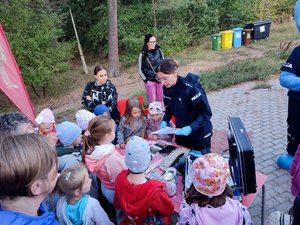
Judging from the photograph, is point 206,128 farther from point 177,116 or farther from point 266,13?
point 266,13

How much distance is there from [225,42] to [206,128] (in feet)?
36.4

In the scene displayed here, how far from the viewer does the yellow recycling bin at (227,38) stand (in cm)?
1355

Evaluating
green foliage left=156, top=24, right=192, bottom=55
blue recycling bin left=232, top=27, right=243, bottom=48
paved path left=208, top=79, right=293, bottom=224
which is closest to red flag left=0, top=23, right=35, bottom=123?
paved path left=208, top=79, right=293, bottom=224

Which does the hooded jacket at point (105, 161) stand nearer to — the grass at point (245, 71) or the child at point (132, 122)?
the child at point (132, 122)

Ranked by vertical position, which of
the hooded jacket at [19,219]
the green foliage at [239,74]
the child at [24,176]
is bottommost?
the green foliage at [239,74]

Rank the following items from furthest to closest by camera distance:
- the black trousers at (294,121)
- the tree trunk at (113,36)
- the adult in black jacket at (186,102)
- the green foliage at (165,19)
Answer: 1. the green foliage at (165,19)
2. the tree trunk at (113,36)
3. the black trousers at (294,121)
4. the adult in black jacket at (186,102)

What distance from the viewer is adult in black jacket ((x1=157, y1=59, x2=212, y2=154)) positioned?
10.5ft

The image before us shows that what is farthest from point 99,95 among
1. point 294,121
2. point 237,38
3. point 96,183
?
point 237,38

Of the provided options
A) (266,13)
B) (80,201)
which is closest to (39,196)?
(80,201)

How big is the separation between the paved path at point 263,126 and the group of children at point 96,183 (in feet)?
5.26

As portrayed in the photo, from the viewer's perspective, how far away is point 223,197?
6.66 feet

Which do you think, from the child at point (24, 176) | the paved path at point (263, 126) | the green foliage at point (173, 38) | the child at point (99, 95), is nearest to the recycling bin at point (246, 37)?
the green foliage at point (173, 38)

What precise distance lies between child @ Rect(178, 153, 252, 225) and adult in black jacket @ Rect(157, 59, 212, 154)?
1.28 meters

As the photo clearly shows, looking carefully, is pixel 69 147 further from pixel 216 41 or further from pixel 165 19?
pixel 165 19
